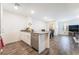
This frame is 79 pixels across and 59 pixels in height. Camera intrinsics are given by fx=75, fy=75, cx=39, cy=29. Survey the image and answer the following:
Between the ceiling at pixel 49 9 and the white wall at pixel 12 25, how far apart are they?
0.10 meters

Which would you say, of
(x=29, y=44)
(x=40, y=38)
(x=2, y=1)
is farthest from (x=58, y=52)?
(x=2, y=1)

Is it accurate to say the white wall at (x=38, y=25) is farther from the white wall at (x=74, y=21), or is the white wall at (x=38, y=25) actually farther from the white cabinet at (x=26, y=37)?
the white wall at (x=74, y=21)

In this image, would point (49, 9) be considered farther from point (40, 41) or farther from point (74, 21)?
point (40, 41)

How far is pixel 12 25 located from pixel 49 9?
768 mm

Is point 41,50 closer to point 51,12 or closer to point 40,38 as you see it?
point 40,38

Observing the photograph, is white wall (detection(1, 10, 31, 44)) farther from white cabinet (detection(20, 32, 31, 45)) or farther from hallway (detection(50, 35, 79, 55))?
hallway (detection(50, 35, 79, 55))

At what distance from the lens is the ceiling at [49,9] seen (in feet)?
4.53

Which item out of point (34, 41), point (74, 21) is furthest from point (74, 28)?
point (34, 41)

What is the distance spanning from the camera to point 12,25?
4.75 ft

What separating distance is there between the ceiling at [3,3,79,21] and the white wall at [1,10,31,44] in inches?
3.9

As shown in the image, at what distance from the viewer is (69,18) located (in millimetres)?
1438

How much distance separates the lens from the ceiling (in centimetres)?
138

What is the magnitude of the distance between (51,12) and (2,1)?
93cm

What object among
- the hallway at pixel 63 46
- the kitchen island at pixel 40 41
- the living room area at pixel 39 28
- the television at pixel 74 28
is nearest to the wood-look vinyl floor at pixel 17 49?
the living room area at pixel 39 28
